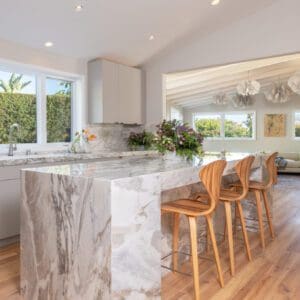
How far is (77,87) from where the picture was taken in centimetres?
512

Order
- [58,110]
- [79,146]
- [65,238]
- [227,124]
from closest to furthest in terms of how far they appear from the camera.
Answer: [65,238] < [58,110] < [79,146] < [227,124]

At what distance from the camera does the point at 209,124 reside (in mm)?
12664

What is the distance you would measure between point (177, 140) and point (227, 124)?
9.37m

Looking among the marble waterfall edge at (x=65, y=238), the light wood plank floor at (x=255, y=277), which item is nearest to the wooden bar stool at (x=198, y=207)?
the light wood plank floor at (x=255, y=277)

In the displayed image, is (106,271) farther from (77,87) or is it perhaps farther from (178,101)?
(178,101)

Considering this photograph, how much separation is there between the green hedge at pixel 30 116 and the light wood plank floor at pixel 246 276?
1588mm

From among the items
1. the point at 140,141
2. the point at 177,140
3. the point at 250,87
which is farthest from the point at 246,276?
the point at 250,87

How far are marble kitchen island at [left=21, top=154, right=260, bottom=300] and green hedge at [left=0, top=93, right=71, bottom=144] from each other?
2.21 metres

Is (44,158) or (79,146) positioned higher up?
(79,146)

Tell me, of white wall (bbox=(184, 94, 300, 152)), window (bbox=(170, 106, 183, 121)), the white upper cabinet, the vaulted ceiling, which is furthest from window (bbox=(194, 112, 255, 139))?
the white upper cabinet

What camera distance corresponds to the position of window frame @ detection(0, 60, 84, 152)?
4315 mm

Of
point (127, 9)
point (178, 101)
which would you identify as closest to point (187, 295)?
point (127, 9)

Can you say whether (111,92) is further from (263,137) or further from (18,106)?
(263,137)

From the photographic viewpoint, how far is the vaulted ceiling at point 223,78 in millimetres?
7578
